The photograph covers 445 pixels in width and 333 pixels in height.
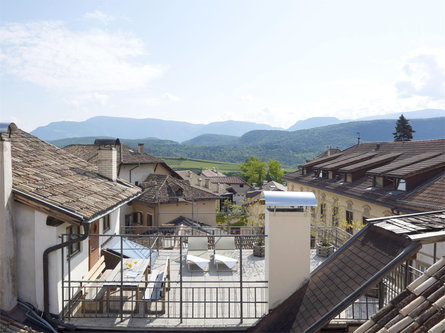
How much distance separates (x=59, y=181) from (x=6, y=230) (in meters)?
1.91

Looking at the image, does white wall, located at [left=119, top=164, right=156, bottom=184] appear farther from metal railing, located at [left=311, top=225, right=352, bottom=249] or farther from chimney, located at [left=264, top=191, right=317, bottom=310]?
chimney, located at [left=264, top=191, right=317, bottom=310]

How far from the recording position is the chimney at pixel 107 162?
433 inches

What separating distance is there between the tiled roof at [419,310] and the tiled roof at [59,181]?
5.44 meters

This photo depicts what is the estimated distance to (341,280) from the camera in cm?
510

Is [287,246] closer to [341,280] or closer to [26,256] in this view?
[341,280]

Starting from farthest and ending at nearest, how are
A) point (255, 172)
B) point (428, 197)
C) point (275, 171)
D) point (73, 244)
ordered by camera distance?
point (255, 172) → point (275, 171) → point (428, 197) → point (73, 244)

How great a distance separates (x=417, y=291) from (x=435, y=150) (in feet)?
68.2

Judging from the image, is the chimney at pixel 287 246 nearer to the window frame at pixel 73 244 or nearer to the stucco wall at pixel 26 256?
the window frame at pixel 73 244

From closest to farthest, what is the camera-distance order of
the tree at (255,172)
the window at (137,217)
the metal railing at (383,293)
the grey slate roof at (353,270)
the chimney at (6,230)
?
the grey slate roof at (353,270)
the metal railing at (383,293)
the chimney at (6,230)
the window at (137,217)
the tree at (255,172)

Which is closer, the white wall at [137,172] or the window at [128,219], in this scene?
the window at [128,219]

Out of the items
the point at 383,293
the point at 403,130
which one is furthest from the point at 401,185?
the point at 403,130

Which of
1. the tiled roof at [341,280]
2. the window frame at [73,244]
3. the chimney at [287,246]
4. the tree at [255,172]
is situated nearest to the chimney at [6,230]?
the window frame at [73,244]

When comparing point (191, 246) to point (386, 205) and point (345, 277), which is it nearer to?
point (345, 277)

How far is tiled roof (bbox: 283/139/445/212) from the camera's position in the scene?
15.9m
